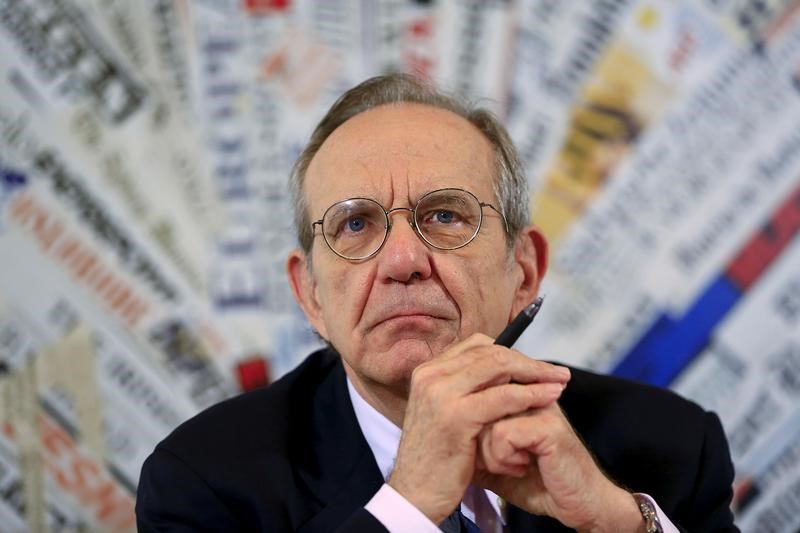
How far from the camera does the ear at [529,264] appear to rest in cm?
146

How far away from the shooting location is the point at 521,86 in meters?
2.16

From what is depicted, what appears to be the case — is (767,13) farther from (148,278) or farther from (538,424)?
(148,278)

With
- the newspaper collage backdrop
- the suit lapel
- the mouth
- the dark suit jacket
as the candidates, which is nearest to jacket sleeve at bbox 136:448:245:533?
the dark suit jacket

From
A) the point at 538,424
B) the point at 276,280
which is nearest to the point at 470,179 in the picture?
the point at 538,424

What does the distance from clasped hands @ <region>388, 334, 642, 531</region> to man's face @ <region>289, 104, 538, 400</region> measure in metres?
0.12

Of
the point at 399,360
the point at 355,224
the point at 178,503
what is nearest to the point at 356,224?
the point at 355,224

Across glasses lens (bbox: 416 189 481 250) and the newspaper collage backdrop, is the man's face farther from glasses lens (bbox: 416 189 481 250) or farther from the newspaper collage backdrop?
the newspaper collage backdrop

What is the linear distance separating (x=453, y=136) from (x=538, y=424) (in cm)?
51

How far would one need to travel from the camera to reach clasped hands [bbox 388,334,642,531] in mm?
1094

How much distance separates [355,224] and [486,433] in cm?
40

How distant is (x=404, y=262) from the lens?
4.01 ft

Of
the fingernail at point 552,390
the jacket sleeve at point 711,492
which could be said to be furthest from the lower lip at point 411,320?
the jacket sleeve at point 711,492

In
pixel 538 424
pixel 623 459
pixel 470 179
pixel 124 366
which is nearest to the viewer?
pixel 538 424

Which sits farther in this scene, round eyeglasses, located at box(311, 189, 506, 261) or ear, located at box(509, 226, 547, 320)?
ear, located at box(509, 226, 547, 320)
